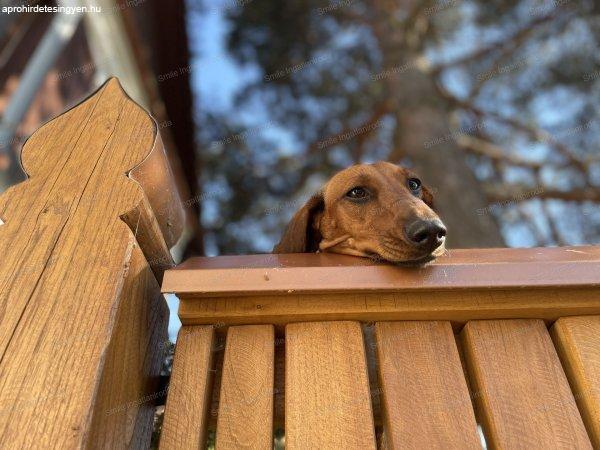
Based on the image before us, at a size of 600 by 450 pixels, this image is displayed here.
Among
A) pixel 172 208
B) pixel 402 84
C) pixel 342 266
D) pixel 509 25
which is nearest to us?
pixel 342 266

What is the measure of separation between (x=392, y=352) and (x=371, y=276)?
0.55ft

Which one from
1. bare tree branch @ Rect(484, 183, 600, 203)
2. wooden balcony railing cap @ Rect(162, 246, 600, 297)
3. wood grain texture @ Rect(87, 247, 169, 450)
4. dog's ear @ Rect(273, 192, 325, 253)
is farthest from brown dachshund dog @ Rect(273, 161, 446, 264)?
bare tree branch @ Rect(484, 183, 600, 203)

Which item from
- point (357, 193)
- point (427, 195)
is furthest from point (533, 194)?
point (357, 193)

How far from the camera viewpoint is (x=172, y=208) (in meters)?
1.37

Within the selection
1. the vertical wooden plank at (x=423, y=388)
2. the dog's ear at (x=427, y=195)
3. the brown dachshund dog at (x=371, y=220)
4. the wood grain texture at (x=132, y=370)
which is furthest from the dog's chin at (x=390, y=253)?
the dog's ear at (x=427, y=195)

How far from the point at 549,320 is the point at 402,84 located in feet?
15.4

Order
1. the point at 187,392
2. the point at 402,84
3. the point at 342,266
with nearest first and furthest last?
the point at 187,392, the point at 342,266, the point at 402,84

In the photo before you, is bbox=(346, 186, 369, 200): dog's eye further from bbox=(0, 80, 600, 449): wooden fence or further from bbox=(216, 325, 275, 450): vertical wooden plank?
bbox=(216, 325, 275, 450): vertical wooden plank

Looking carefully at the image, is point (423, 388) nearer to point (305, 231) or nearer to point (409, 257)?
point (409, 257)

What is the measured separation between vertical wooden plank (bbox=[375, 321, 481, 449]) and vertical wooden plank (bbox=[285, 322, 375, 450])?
1.8 inches

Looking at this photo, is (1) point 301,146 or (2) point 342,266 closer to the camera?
(2) point 342,266

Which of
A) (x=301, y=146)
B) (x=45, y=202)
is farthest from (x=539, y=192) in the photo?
(x=45, y=202)

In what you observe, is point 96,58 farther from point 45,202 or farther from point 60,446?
point 60,446

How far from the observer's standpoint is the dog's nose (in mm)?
1685
